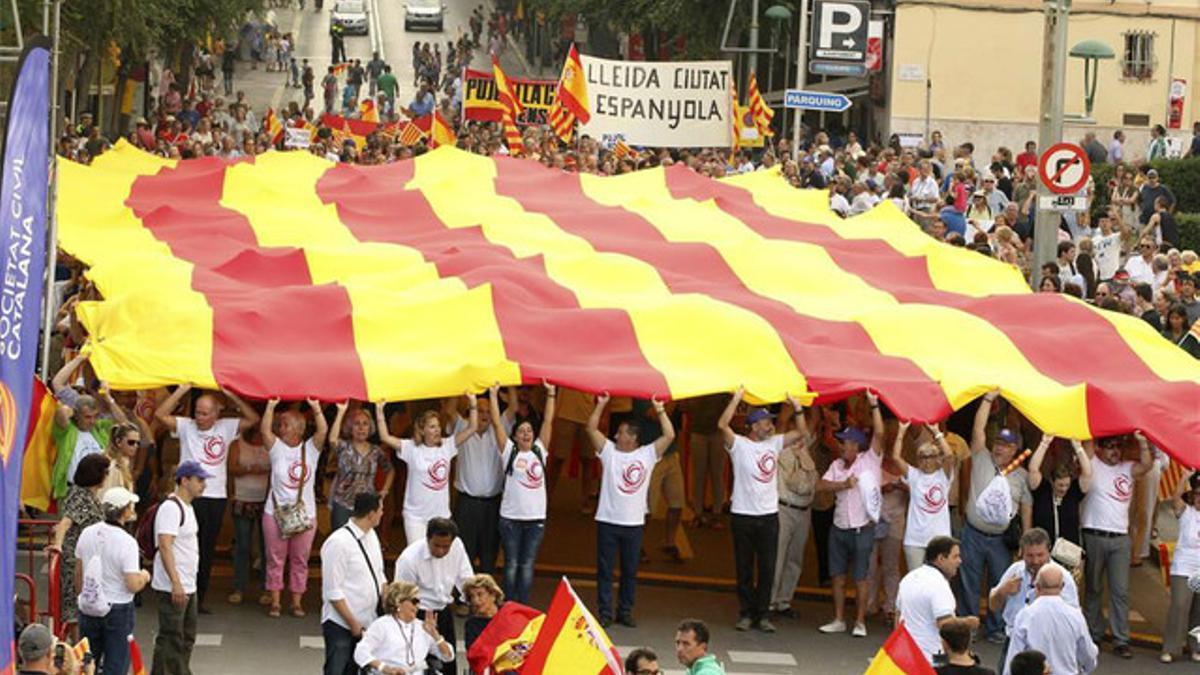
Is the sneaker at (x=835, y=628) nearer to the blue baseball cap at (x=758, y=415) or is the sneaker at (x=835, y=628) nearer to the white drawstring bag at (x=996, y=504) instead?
the white drawstring bag at (x=996, y=504)

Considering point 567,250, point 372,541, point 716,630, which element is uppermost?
point 567,250

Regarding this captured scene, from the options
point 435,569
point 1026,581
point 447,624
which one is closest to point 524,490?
point 447,624

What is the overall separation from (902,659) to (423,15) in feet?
193

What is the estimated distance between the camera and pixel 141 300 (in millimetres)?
16469

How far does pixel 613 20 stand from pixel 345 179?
29.1 m

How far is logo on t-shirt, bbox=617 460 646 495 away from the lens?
15469mm

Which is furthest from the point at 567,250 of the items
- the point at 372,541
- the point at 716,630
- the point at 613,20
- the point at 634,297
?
the point at 613,20

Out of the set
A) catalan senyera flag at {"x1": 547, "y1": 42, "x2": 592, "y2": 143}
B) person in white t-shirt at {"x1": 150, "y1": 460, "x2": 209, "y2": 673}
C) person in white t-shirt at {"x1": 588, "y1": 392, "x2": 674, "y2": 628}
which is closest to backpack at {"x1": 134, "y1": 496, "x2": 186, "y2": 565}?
person in white t-shirt at {"x1": 150, "y1": 460, "x2": 209, "y2": 673}

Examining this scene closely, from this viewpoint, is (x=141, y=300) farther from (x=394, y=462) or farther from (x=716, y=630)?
(x=716, y=630)

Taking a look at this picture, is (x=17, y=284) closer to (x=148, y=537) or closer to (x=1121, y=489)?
(x=148, y=537)

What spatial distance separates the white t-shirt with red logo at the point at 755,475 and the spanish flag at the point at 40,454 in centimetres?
430

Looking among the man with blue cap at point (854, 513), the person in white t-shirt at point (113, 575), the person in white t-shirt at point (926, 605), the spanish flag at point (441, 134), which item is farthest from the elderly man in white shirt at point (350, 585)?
the spanish flag at point (441, 134)

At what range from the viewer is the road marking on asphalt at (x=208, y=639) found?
1483 centimetres

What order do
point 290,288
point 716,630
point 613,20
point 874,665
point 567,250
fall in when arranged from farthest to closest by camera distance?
1. point 613,20
2. point 567,250
3. point 290,288
4. point 716,630
5. point 874,665
